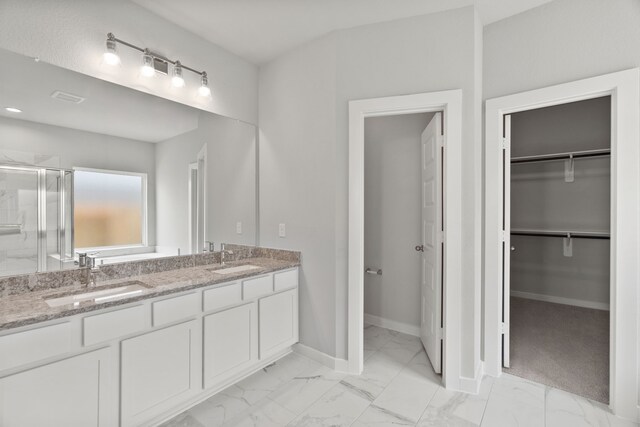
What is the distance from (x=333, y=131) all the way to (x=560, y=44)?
1.71m

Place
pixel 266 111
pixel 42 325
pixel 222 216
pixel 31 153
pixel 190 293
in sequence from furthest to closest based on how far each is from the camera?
pixel 266 111, pixel 222 216, pixel 190 293, pixel 31 153, pixel 42 325

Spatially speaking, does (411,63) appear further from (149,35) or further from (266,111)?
(149,35)

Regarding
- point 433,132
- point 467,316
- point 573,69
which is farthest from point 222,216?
point 573,69

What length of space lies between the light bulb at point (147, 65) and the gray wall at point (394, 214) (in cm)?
216

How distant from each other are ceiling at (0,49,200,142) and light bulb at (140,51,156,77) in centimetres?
16

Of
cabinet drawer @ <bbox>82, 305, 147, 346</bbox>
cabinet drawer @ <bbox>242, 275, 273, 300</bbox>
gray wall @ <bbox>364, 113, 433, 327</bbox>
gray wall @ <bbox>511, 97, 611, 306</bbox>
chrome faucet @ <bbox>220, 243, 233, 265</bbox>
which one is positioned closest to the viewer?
cabinet drawer @ <bbox>82, 305, 147, 346</bbox>

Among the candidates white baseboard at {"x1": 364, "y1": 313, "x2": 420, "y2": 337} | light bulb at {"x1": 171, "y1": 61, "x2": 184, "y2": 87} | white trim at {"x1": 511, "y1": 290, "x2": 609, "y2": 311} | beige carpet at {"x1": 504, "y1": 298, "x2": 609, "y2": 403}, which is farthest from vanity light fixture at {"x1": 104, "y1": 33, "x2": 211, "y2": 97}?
white trim at {"x1": 511, "y1": 290, "x2": 609, "y2": 311}

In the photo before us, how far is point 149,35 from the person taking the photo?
2203 mm

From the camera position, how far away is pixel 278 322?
258 centimetres

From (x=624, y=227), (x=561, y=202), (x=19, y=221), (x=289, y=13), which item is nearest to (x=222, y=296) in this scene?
(x=19, y=221)

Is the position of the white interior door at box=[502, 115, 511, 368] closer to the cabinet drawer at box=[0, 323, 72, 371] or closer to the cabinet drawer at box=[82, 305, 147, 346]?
the cabinet drawer at box=[82, 305, 147, 346]

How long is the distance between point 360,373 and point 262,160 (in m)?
2.13

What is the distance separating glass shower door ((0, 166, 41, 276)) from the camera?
164 centimetres

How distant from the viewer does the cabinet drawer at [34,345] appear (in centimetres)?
127
